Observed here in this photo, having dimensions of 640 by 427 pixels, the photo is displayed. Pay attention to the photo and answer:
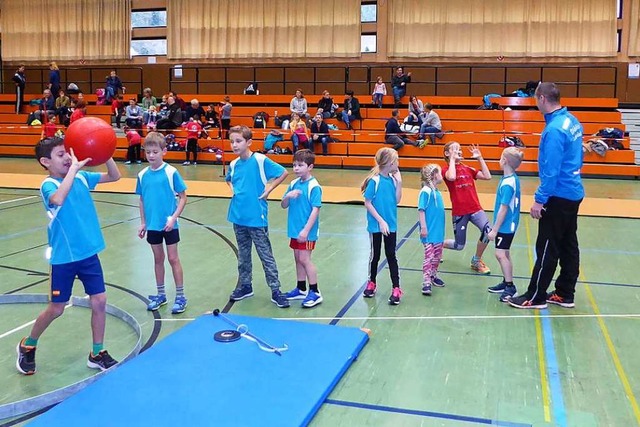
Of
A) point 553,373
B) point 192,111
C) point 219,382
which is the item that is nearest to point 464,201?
point 553,373

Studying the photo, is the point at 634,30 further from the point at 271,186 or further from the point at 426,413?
the point at 426,413

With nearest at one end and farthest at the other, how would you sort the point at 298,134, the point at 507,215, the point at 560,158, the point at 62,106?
1. the point at 560,158
2. the point at 507,215
3. the point at 298,134
4. the point at 62,106

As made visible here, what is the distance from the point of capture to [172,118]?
1939cm

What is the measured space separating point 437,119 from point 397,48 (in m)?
5.63

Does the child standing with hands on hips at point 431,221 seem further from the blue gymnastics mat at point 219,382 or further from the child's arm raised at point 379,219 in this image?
the blue gymnastics mat at point 219,382

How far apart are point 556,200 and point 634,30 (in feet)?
59.8

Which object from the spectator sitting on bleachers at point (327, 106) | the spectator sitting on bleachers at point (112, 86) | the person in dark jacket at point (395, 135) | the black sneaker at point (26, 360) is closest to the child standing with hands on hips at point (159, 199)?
the black sneaker at point (26, 360)

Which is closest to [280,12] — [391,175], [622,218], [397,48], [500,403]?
[397,48]

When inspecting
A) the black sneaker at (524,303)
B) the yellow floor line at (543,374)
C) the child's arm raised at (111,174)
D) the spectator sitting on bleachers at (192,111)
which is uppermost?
the spectator sitting on bleachers at (192,111)

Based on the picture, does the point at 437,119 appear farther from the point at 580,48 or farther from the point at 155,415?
the point at 155,415

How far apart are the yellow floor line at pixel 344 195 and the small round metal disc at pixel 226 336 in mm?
6432

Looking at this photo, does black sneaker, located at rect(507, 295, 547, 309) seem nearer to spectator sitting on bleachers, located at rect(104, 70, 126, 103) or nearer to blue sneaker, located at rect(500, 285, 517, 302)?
blue sneaker, located at rect(500, 285, 517, 302)

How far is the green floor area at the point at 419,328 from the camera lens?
3.64 m

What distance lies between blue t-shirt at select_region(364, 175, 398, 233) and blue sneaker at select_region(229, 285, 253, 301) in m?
1.29
